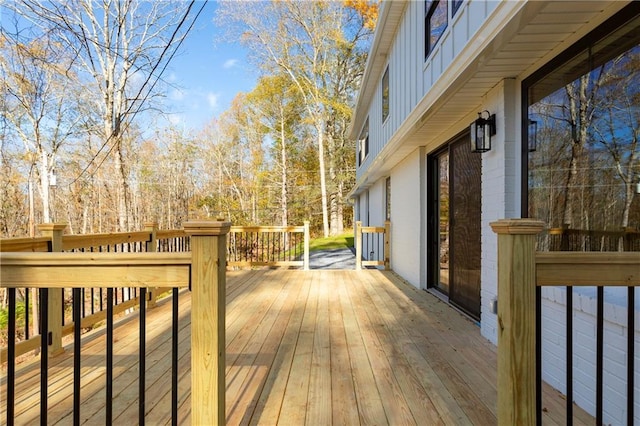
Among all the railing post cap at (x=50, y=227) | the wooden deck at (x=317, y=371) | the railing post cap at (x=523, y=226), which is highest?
Answer: the railing post cap at (x=523, y=226)

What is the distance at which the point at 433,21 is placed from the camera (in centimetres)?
382

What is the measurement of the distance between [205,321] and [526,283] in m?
1.22

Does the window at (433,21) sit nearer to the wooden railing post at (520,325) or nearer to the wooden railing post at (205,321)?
the wooden railing post at (520,325)

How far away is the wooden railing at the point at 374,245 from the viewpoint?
6758 millimetres

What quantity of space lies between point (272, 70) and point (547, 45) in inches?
558

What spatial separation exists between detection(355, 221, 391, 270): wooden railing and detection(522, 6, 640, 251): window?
4.37m

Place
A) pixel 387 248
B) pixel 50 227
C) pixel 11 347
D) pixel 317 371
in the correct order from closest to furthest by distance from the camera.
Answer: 1. pixel 11 347
2. pixel 317 371
3. pixel 50 227
4. pixel 387 248

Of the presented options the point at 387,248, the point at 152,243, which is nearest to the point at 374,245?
the point at 387,248

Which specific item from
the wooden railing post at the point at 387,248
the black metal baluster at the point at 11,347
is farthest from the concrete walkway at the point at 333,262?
the black metal baluster at the point at 11,347

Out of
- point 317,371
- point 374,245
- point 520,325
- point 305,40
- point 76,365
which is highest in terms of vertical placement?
point 305,40

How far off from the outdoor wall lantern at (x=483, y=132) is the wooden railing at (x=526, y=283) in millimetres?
1841

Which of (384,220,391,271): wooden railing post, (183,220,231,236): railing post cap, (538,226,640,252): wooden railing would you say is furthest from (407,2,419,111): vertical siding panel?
(183,220,231,236): railing post cap

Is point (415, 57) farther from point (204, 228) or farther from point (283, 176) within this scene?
point (283, 176)

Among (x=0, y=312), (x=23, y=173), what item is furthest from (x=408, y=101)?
(x=23, y=173)
